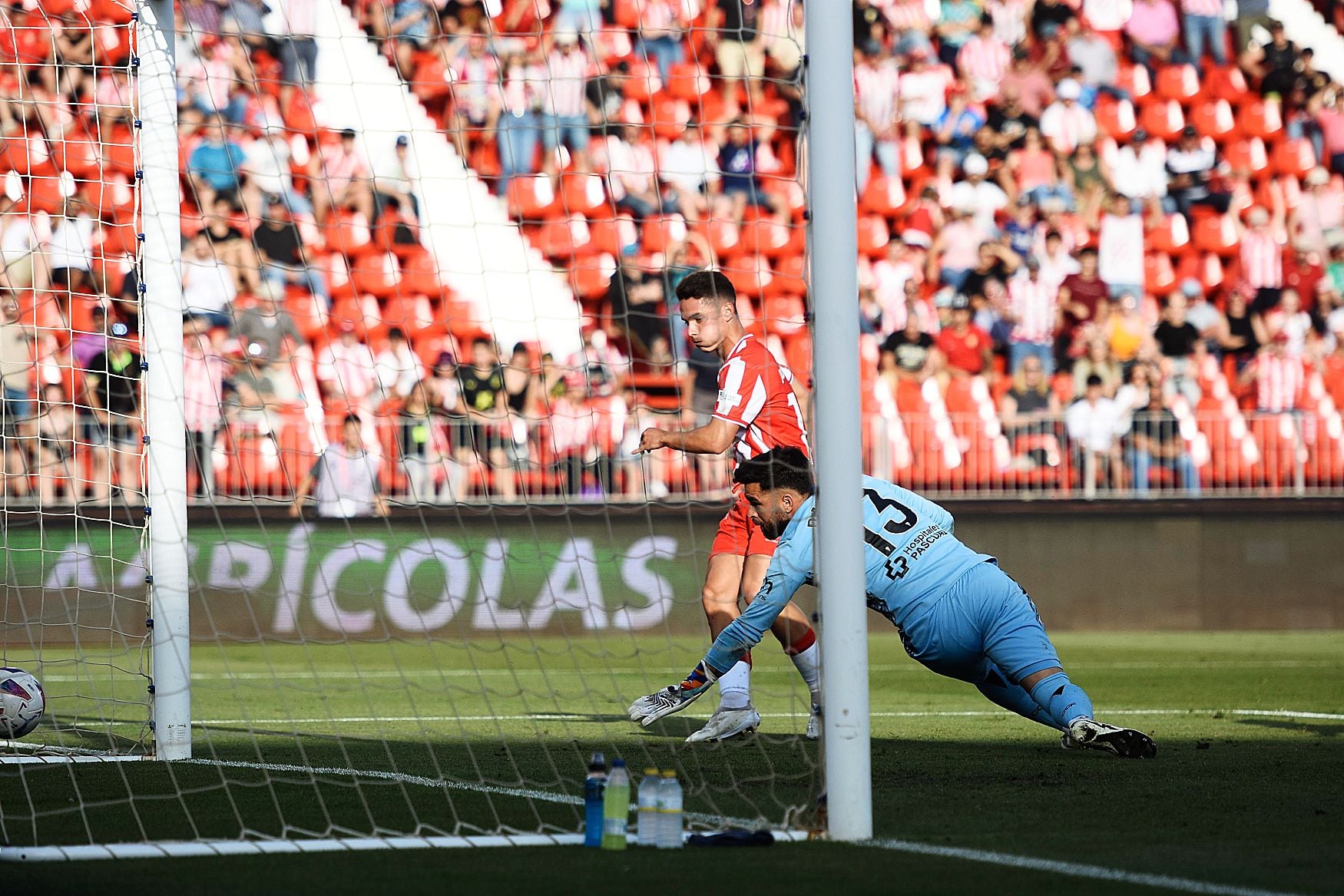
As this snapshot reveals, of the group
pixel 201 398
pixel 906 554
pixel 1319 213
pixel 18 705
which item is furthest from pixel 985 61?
pixel 18 705

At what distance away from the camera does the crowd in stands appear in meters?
12.0

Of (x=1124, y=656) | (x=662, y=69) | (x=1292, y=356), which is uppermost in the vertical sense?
(x=662, y=69)

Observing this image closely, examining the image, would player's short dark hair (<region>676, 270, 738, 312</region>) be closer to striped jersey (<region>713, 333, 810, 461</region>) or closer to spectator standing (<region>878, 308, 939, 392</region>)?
striped jersey (<region>713, 333, 810, 461</region>)

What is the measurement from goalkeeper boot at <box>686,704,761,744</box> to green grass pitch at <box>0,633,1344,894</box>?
0.31 feet

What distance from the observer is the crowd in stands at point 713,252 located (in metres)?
12.0

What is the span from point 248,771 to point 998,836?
276 centimetres

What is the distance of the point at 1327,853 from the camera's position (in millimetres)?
4094

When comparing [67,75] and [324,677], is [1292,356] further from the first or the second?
[67,75]

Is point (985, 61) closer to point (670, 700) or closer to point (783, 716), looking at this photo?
point (783, 716)

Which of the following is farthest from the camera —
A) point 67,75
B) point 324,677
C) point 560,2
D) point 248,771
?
point 560,2

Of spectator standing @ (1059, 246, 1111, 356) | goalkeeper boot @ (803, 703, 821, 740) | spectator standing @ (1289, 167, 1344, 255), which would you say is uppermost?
spectator standing @ (1289, 167, 1344, 255)

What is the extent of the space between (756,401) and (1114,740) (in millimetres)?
1937

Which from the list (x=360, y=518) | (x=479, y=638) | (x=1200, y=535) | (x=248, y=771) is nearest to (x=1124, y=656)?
(x=1200, y=535)

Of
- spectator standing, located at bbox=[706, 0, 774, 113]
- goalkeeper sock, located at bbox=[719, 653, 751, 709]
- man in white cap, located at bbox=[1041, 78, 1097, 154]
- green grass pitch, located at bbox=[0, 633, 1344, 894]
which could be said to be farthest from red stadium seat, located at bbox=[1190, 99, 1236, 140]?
goalkeeper sock, located at bbox=[719, 653, 751, 709]
